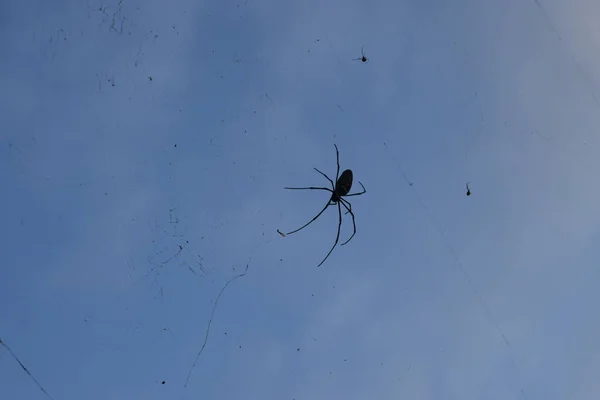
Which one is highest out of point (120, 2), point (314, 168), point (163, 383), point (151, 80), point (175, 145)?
point (120, 2)

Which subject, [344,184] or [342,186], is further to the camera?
[342,186]

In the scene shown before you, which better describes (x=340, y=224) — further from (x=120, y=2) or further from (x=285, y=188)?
(x=120, y=2)

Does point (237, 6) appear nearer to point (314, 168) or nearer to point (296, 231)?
point (314, 168)

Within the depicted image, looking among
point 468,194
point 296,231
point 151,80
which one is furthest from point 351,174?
point 151,80

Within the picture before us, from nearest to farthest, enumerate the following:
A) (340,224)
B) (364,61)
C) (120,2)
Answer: (120,2) → (364,61) → (340,224)

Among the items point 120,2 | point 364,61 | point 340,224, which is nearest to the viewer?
point 120,2

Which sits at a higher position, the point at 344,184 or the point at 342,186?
the point at 344,184

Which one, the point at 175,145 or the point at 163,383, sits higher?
the point at 175,145

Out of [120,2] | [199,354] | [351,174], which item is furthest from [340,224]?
[120,2]

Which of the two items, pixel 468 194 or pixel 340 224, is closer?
pixel 468 194
